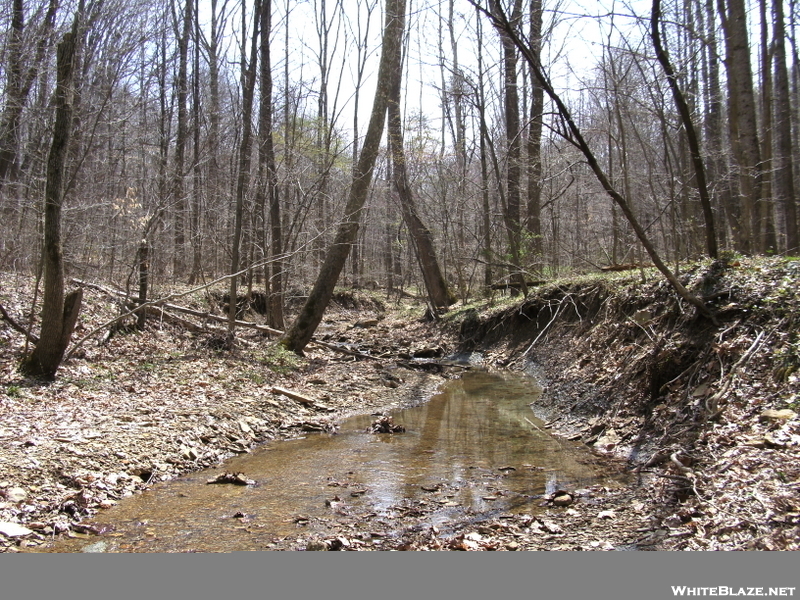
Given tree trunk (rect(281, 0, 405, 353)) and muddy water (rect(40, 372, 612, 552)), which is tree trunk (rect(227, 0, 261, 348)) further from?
muddy water (rect(40, 372, 612, 552))

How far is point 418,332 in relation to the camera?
18938 millimetres

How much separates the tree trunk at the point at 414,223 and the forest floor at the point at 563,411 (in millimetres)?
7166

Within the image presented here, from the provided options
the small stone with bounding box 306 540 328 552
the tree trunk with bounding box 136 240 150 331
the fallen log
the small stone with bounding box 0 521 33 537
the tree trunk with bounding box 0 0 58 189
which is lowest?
the small stone with bounding box 306 540 328 552

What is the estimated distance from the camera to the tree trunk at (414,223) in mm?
19031

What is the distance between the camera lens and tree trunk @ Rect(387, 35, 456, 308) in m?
19.0

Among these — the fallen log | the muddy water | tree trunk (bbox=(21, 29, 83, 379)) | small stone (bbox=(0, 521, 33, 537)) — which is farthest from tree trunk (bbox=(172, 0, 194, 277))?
small stone (bbox=(0, 521, 33, 537))

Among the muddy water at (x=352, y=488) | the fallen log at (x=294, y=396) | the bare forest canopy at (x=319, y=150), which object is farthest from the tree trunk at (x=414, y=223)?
the muddy water at (x=352, y=488)

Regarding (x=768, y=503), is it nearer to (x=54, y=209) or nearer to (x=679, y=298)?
(x=679, y=298)

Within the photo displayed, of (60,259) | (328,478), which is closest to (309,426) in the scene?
(328,478)

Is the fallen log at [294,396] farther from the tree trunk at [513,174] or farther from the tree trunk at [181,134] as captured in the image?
the tree trunk at [181,134]

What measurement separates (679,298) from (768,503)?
4303 millimetres

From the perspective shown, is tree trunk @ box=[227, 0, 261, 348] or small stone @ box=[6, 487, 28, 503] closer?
small stone @ box=[6, 487, 28, 503]

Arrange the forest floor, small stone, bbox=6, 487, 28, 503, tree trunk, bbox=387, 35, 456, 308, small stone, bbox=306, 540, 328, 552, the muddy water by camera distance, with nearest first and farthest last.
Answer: small stone, bbox=306, 540, 328, 552 → the forest floor → the muddy water → small stone, bbox=6, 487, 28, 503 → tree trunk, bbox=387, 35, 456, 308

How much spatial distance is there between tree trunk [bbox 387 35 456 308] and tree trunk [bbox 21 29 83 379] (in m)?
11.8
